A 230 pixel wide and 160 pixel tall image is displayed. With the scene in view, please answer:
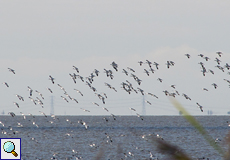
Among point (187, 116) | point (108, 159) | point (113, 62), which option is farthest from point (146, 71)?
point (187, 116)

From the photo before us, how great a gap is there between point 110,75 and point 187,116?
58.2 meters

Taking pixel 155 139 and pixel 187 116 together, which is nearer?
pixel 155 139

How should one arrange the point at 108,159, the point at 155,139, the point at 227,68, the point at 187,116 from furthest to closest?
1. the point at 108,159
2. the point at 227,68
3. the point at 187,116
4. the point at 155,139

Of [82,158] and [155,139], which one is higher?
[82,158]

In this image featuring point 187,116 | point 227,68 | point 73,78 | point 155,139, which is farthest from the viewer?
point 73,78

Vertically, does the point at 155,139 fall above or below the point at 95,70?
below

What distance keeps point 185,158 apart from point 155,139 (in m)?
0.27

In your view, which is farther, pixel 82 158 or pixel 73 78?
pixel 82 158

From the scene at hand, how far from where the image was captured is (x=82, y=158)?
74188 millimetres

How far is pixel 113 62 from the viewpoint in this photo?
196 ft

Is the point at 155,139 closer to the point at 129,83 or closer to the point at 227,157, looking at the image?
the point at 227,157

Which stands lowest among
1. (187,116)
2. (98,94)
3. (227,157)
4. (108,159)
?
(227,157)

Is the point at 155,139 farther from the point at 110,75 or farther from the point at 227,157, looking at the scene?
the point at 110,75

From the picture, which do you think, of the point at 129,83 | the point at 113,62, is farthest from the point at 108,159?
the point at 113,62
